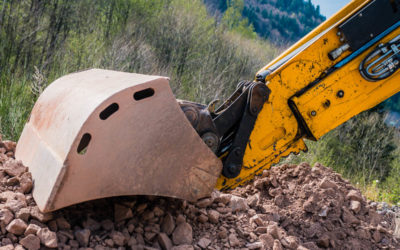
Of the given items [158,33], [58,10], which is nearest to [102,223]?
[58,10]

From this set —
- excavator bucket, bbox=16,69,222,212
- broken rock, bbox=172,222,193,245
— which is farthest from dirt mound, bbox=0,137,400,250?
excavator bucket, bbox=16,69,222,212

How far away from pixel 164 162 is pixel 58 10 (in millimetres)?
7131

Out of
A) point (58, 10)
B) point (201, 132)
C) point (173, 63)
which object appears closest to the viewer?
point (201, 132)

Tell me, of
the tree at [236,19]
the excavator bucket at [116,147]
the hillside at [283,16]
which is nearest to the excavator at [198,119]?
the excavator bucket at [116,147]

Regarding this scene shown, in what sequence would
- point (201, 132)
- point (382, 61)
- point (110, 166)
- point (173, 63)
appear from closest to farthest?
point (110, 166) < point (201, 132) < point (382, 61) < point (173, 63)

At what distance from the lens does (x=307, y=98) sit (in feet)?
10.8

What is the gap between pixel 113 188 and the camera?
8.46 ft

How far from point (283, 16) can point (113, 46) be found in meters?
80.0

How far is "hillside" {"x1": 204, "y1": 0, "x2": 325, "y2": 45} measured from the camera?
7675 centimetres

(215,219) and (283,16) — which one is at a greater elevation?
(215,219)

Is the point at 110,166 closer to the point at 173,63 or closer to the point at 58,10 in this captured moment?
the point at 58,10

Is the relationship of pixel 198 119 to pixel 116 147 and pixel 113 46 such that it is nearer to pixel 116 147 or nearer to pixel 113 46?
A: pixel 116 147

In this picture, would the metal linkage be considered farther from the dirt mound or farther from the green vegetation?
the green vegetation

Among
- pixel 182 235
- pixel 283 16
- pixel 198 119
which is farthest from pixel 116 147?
pixel 283 16
